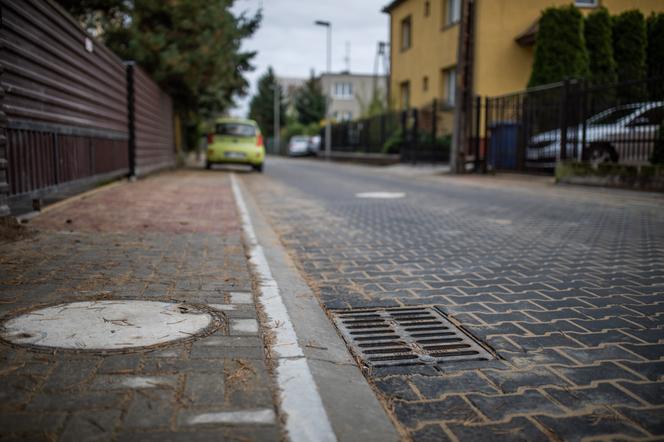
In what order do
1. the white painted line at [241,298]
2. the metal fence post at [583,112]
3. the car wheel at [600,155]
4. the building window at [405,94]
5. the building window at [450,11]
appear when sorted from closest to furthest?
the white painted line at [241,298]
the car wheel at [600,155]
the metal fence post at [583,112]
the building window at [450,11]
the building window at [405,94]

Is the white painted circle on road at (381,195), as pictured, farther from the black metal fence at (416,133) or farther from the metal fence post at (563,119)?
the black metal fence at (416,133)

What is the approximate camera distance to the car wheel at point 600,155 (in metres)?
14.2

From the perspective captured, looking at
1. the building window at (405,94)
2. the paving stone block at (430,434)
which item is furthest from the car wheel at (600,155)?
the building window at (405,94)

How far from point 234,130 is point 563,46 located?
41.3 feet

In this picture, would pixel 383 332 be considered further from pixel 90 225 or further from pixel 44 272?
pixel 90 225

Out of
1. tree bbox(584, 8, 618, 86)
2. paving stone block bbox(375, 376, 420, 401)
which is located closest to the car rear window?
tree bbox(584, 8, 618, 86)

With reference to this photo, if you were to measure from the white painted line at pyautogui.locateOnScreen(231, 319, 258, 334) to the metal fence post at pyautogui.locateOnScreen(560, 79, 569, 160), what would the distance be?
13.9 metres

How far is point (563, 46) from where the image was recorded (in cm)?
2197

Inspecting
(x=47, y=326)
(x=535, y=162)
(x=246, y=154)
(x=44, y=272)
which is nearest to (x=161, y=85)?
(x=246, y=154)

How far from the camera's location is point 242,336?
9.95 feet

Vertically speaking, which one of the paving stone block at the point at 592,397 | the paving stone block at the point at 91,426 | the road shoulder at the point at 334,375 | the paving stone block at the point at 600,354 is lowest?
the paving stone block at the point at 592,397

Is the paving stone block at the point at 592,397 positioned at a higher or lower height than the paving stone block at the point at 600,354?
lower

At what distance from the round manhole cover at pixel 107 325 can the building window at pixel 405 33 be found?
108ft

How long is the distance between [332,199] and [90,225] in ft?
19.2
